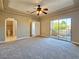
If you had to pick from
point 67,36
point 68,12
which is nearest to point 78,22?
point 68,12

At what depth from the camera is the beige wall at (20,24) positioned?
784 centimetres

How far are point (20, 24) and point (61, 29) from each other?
4.03m

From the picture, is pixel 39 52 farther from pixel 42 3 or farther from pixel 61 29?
pixel 61 29

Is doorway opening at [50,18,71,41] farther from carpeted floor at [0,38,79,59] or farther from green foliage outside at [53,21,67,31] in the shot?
carpeted floor at [0,38,79,59]

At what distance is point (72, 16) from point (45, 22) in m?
3.98

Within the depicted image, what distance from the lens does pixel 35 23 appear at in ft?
38.3

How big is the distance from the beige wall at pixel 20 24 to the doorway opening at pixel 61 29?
2.54m

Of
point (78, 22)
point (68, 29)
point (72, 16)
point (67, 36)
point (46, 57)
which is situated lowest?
point (46, 57)

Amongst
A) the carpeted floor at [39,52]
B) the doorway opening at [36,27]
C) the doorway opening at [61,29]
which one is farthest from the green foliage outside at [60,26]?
the carpeted floor at [39,52]

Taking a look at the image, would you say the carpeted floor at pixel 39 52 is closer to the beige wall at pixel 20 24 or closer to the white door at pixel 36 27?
the beige wall at pixel 20 24

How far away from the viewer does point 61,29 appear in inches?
344

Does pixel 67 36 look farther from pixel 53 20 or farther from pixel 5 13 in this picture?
pixel 5 13

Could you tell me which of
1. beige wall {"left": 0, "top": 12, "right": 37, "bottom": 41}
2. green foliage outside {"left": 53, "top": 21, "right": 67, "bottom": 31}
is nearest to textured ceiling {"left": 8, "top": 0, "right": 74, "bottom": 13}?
beige wall {"left": 0, "top": 12, "right": 37, "bottom": 41}

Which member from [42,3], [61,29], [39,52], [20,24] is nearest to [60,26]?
[61,29]
